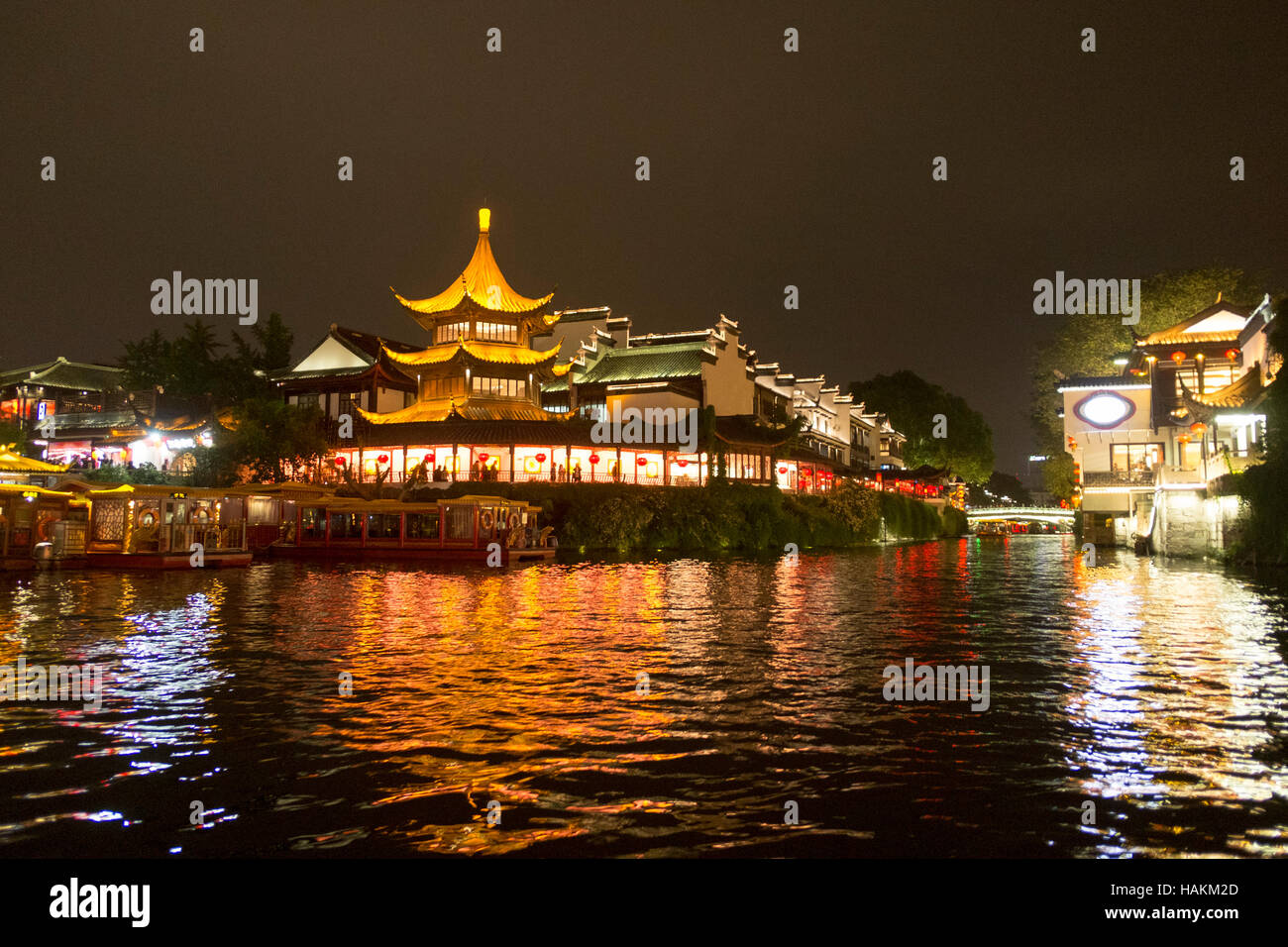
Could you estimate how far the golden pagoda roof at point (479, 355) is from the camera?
5697 cm

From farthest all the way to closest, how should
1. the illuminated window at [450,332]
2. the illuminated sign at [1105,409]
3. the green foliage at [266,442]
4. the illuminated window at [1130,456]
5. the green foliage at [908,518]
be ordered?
1. the green foliage at [908,518]
2. the illuminated window at [450,332]
3. the illuminated sign at [1105,409]
4. the illuminated window at [1130,456]
5. the green foliage at [266,442]

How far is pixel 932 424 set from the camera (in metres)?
101

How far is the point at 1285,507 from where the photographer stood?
1148 inches

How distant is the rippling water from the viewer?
6.27 m

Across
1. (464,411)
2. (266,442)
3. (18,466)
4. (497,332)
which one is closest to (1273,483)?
(464,411)

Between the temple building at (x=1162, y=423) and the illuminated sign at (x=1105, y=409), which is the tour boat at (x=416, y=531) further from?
the illuminated sign at (x=1105, y=409)

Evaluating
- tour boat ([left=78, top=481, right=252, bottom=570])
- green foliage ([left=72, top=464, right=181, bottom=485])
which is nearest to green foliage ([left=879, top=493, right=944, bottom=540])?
green foliage ([left=72, top=464, right=181, bottom=485])

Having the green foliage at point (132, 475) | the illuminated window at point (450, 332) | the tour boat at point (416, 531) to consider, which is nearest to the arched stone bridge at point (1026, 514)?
the illuminated window at point (450, 332)

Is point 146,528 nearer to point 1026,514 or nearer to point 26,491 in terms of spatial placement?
point 26,491

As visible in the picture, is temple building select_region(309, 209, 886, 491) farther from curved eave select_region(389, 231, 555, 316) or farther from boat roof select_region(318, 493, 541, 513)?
boat roof select_region(318, 493, 541, 513)

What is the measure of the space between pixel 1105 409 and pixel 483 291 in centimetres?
3717

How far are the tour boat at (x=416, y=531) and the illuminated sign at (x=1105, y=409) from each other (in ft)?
104
